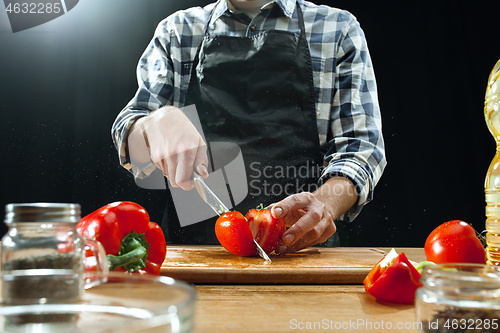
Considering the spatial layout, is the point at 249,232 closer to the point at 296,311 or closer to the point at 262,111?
the point at 296,311

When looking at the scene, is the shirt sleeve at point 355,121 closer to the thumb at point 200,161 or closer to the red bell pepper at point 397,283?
the thumb at point 200,161

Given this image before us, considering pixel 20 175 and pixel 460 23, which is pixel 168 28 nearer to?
pixel 20 175

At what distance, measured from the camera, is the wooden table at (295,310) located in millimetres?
371

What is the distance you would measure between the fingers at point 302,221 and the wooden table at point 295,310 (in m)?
0.25

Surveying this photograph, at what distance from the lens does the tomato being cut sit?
0.77 metres

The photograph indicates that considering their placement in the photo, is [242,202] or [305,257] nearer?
[305,257]

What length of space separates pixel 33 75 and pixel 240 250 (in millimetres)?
1489

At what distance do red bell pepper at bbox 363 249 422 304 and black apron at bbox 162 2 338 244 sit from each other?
2.50ft

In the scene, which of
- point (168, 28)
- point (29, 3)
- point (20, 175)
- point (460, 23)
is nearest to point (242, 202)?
point (168, 28)

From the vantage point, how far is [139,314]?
0.25 meters

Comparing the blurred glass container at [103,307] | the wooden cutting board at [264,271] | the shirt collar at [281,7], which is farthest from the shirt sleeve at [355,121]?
the blurred glass container at [103,307]

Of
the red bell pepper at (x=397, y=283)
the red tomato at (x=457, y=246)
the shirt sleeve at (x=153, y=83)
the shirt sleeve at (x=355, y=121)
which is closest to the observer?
the red bell pepper at (x=397, y=283)

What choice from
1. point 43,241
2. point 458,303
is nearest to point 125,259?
point 43,241

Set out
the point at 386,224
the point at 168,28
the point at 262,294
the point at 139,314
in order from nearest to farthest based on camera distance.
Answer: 1. the point at 139,314
2. the point at 262,294
3. the point at 168,28
4. the point at 386,224
